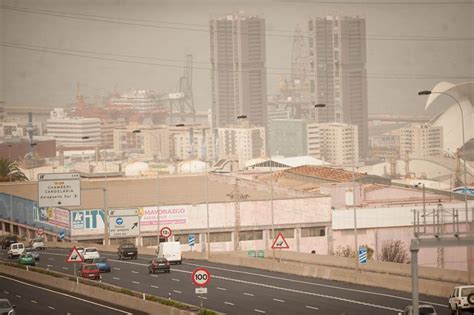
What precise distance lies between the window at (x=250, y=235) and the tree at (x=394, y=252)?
10697 mm

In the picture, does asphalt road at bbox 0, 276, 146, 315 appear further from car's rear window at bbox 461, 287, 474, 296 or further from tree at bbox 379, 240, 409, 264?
tree at bbox 379, 240, 409, 264

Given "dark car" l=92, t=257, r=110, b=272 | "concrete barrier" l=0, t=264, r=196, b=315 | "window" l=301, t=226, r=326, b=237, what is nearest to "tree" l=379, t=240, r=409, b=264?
"window" l=301, t=226, r=326, b=237

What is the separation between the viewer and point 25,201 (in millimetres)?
119500

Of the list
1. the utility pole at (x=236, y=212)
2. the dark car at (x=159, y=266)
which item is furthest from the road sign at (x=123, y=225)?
the dark car at (x=159, y=266)

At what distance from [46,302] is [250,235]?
5715 centimetres

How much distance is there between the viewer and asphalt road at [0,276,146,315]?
43.7 metres

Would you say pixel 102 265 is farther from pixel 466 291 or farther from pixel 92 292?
pixel 466 291

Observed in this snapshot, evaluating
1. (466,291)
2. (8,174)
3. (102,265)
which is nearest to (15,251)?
→ (102,265)

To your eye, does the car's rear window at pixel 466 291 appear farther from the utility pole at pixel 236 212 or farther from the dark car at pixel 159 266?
the utility pole at pixel 236 212

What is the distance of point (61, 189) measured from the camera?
74.2 meters

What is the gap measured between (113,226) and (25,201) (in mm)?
33219

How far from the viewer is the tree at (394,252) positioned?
9425 centimetres

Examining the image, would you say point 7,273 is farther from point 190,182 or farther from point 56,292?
point 190,182

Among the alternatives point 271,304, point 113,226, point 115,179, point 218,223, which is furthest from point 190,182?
point 271,304
